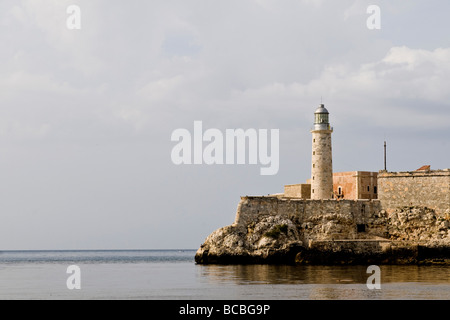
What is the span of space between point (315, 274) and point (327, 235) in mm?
11488

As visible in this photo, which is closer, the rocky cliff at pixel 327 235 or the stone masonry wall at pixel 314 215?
the rocky cliff at pixel 327 235

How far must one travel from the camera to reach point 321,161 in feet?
185

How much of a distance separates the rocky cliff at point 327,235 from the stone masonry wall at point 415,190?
501mm

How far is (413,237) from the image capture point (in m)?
52.9

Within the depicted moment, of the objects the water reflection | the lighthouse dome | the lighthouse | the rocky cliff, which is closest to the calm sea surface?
the water reflection

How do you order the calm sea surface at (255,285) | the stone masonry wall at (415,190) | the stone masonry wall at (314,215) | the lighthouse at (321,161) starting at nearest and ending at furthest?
the calm sea surface at (255,285) < the stone masonry wall at (415,190) < the stone masonry wall at (314,215) < the lighthouse at (321,161)

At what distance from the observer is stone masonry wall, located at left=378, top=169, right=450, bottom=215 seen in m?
52.8

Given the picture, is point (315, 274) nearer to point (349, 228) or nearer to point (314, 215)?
point (314, 215)

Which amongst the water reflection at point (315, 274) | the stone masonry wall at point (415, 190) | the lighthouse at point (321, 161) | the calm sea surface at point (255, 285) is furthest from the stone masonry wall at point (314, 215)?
the calm sea surface at point (255, 285)

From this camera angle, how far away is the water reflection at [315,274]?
37.4 metres

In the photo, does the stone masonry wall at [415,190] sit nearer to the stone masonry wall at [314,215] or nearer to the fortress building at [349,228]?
the fortress building at [349,228]
